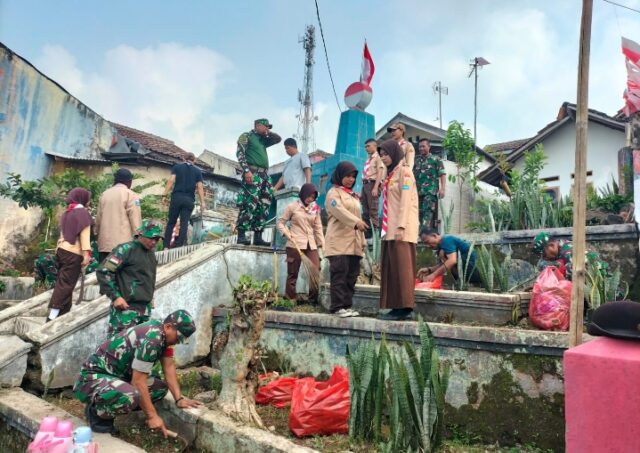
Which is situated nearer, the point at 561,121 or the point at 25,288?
the point at 25,288

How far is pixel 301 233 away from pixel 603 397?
4.54m

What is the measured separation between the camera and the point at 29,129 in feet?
47.9

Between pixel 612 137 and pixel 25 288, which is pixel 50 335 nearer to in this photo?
pixel 25 288

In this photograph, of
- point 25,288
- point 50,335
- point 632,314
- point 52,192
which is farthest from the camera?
point 52,192

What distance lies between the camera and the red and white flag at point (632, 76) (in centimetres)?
678

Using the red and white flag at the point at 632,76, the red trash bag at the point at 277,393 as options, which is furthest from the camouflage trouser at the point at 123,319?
the red and white flag at the point at 632,76

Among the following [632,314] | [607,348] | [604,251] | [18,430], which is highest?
[604,251]

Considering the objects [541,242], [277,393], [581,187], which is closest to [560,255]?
[541,242]

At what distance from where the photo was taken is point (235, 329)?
391 centimetres

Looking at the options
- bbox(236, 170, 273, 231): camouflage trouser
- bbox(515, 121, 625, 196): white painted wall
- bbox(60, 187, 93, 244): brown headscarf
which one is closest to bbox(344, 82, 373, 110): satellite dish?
bbox(236, 170, 273, 231): camouflage trouser

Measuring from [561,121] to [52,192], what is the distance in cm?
1513

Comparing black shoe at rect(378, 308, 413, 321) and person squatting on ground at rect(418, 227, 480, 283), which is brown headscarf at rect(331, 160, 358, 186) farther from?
black shoe at rect(378, 308, 413, 321)

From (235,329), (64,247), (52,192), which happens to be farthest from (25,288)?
(235,329)

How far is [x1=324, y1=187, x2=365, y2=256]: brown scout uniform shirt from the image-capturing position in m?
4.86
